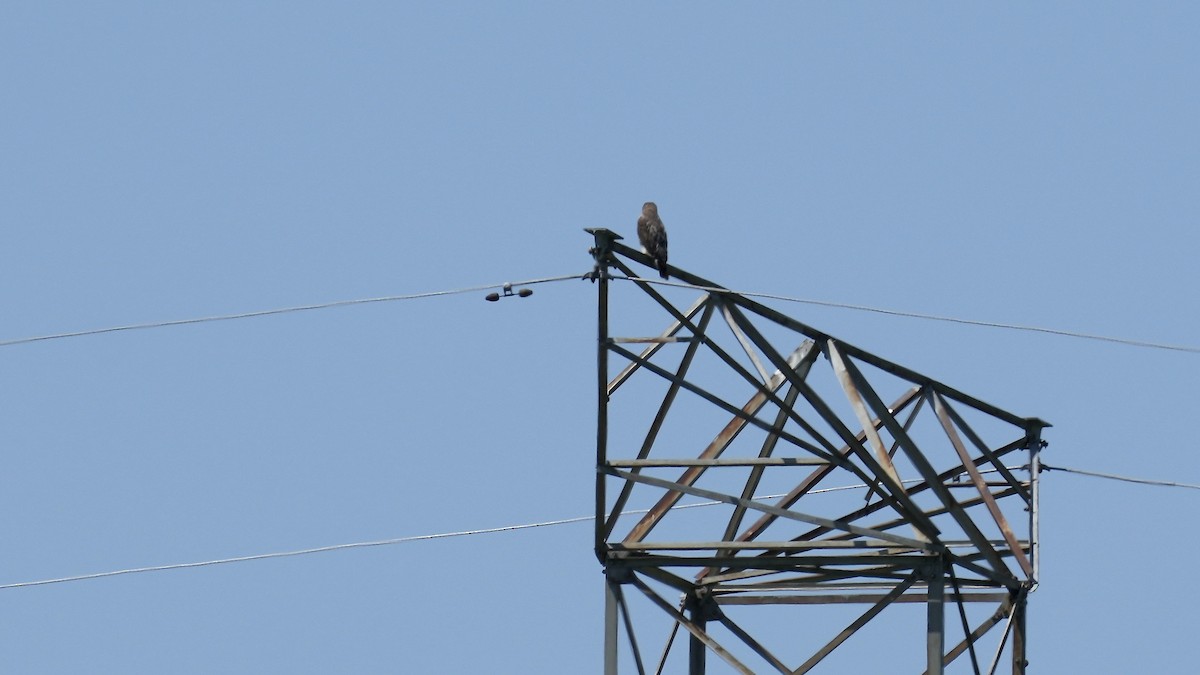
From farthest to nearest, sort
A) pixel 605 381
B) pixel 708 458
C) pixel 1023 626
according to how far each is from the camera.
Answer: pixel 1023 626, pixel 708 458, pixel 605 381

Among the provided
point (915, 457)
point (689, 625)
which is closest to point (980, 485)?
point (915, 457)

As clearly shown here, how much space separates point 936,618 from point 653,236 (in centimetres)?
408

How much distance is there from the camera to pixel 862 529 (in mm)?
20703

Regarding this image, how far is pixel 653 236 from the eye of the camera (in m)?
21.4

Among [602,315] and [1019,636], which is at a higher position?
[602,315]

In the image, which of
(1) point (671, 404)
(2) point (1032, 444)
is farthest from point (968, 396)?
(1) point (671, 404)

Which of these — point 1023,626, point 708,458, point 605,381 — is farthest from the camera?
point 1023,626

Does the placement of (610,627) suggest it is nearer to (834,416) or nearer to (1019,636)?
(834,416)

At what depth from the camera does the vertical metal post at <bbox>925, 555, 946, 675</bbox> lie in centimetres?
2102

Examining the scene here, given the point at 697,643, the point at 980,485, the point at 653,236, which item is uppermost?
the point at 653,236

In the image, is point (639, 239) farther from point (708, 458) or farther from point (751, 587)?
point (751, 587)

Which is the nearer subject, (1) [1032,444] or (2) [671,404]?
(2) [671,404]

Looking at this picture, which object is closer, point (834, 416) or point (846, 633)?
point (834, 416)

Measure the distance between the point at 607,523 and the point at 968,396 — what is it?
381 cm
